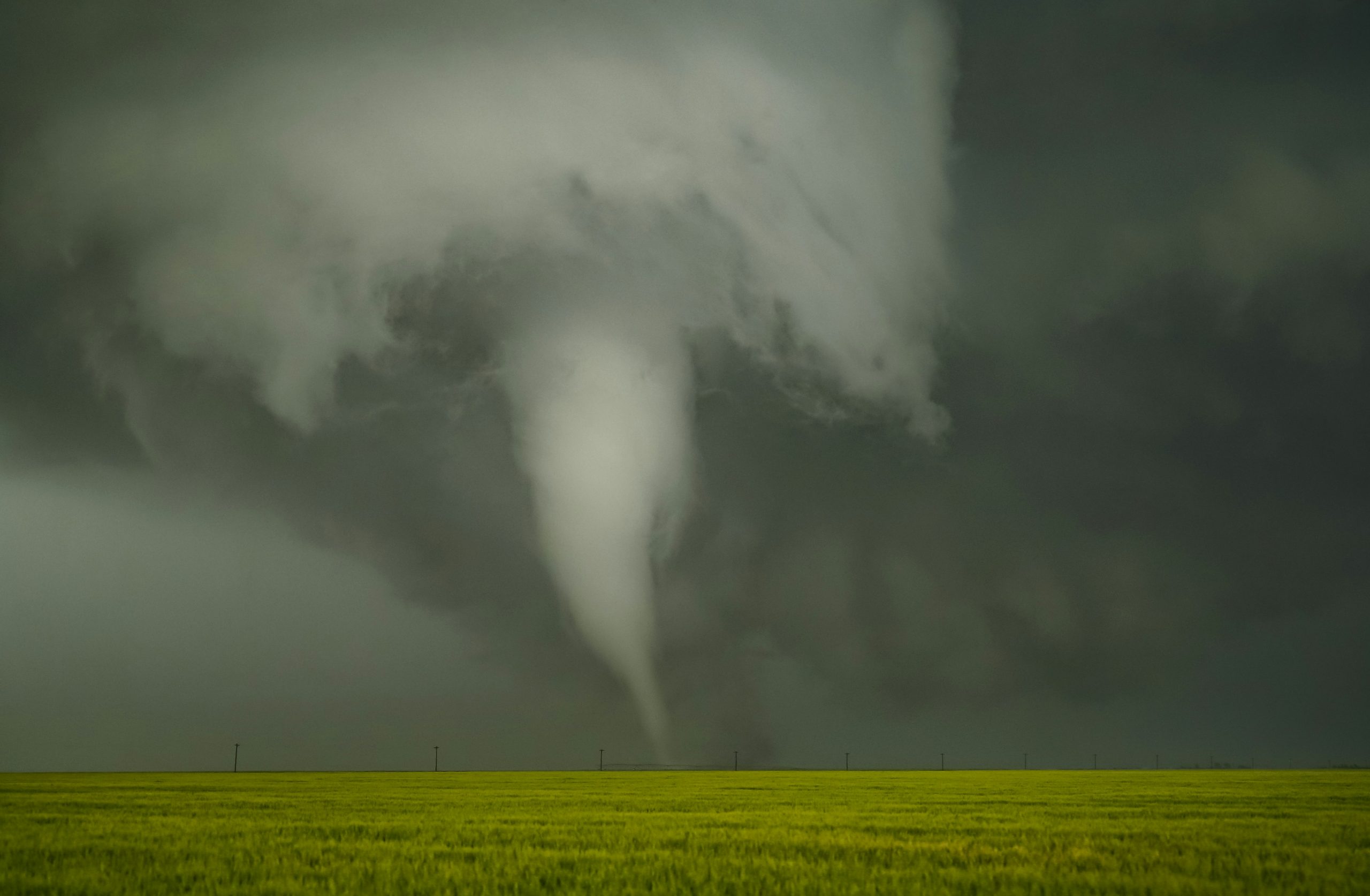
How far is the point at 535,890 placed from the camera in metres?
16.9

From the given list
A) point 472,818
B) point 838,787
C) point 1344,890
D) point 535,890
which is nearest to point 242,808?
point 472,818

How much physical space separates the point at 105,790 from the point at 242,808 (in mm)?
37721

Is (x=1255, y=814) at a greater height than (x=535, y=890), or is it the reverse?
(x=535, y=890)

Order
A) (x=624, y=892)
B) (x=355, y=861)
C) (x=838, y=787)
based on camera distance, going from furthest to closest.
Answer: (x=838, y=787) < (x=355, y=861) < (x=624, y=892)

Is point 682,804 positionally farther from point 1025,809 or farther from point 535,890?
point 535,890

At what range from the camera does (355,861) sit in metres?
21.1

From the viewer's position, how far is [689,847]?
24.0 metres

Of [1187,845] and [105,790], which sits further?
[105,790]

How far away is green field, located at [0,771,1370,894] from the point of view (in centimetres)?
1772

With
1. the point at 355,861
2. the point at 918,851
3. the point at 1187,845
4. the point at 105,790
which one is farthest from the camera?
the point at 105,790

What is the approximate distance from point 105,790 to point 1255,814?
75107 mm

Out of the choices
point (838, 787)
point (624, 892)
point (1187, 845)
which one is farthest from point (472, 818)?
point (838, 787)

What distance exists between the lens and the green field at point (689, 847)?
1772 cm

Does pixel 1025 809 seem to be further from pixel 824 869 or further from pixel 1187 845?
pixel 824 869
